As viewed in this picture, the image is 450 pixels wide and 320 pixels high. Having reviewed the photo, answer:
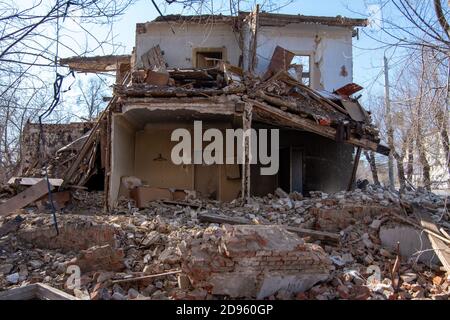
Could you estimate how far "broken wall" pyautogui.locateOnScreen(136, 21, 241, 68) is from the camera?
14.1 metres

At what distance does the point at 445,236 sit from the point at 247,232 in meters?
3.45

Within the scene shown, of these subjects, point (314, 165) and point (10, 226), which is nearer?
point (10, 226)

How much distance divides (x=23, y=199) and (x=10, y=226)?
176 centimetres

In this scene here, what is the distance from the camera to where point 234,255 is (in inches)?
199

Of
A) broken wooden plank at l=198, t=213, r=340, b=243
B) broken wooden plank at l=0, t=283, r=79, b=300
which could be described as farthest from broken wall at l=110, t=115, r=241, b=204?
broken wooden plank at l=0, t=283, r=79, b=300

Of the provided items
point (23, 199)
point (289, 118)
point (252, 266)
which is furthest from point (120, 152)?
point (252, 266)

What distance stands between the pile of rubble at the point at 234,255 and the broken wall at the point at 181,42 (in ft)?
24.0

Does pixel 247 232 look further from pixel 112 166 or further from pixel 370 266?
pixel 112 166

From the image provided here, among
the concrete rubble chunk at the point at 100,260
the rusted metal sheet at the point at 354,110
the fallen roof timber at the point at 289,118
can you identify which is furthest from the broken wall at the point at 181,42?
the concrete rubble chunk at the point at 100,260

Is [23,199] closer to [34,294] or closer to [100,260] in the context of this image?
[100,260]

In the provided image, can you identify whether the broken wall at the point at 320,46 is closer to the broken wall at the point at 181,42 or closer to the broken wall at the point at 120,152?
the broken wall at the point at 181,42

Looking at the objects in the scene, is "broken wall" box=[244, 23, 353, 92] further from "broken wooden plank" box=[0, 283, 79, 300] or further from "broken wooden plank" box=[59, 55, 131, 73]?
"broken wooden plank" box=[0, 283, 79, 300]

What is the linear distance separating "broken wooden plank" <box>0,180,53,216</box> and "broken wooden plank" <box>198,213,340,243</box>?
388cm
